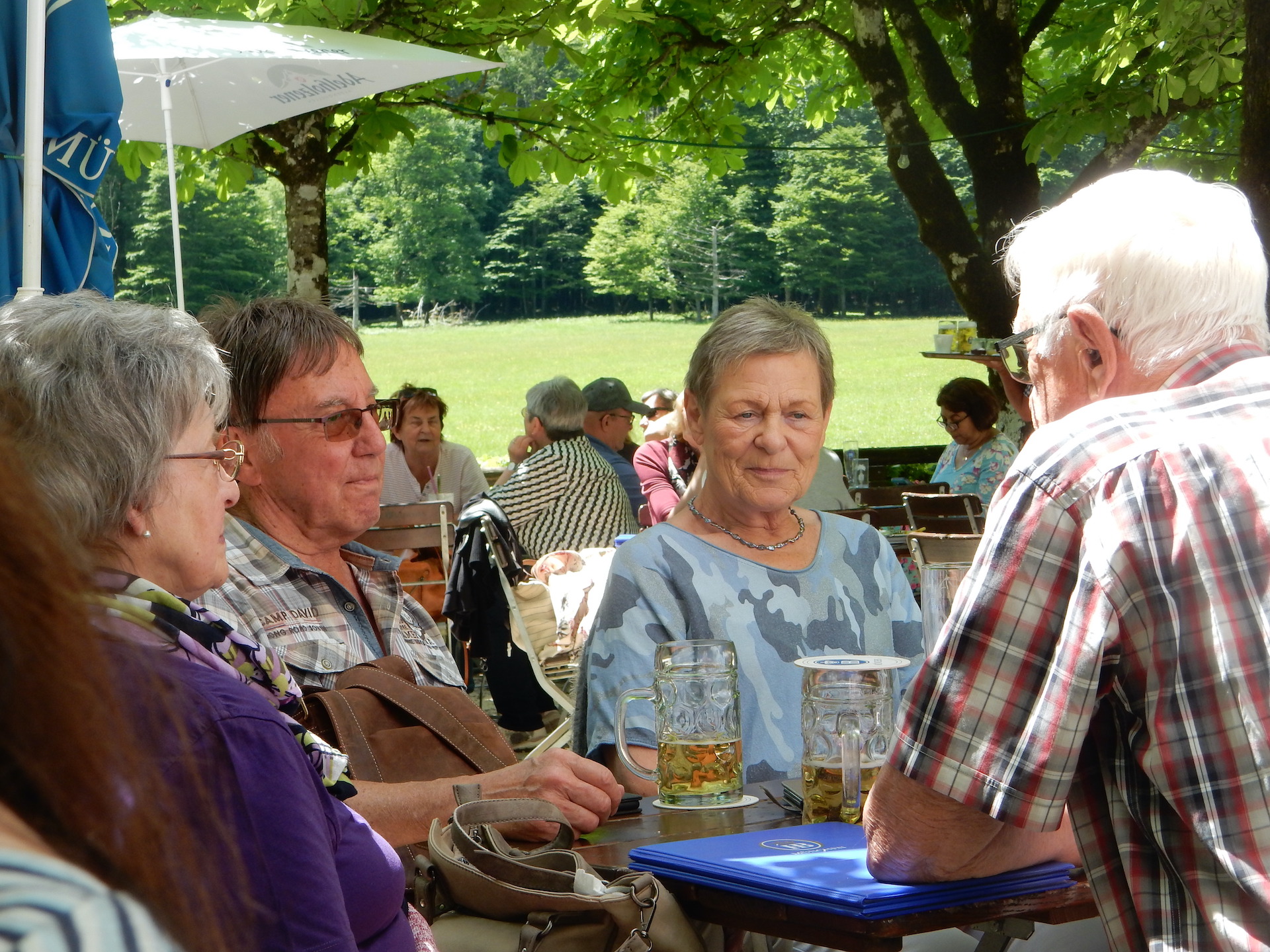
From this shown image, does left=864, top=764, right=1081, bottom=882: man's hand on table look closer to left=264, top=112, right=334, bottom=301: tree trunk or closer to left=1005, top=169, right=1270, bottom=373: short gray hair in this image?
left=1005, top=169, right=1270, bottom=373: short gray hair

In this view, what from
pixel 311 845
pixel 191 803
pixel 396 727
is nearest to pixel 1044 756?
pixel 311 845

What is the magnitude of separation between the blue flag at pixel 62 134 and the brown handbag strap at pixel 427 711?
1.31m

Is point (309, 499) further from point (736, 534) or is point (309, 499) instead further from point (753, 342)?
point (753, 342)

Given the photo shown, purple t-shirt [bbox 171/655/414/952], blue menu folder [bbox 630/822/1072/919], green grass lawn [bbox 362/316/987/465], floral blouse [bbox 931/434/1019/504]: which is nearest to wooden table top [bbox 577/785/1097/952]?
blue menu folder [bbox 630/822/1072/919]

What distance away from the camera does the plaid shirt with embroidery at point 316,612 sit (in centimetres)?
231

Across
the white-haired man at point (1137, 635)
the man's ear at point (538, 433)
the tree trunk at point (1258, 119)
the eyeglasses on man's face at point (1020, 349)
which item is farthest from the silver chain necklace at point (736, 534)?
the man's ear at point (538, 433)

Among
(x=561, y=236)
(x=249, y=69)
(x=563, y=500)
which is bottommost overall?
(x=563, y=500)

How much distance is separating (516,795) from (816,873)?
2.08ft

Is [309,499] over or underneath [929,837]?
over

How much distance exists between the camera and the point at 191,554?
1693 millimetres

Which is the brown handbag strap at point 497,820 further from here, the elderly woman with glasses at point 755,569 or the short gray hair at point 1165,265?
the short gray hair at point 1165,265

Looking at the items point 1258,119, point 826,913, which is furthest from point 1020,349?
point 1258,119

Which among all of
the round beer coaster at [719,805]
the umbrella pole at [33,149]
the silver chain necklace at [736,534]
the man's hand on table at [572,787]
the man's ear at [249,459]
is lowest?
the round beer coaster at [719,805]

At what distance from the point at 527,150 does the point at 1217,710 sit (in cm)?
744
